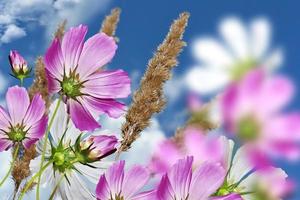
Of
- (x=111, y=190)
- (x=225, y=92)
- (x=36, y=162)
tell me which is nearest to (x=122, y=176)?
(x=111, y=190)

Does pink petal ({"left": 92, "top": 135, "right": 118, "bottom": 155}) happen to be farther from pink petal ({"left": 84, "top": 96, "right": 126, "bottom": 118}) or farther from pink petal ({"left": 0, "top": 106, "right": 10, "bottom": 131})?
A: pink petal ({"left": 0, "top": 106, "right": 10, "bottom": 131})

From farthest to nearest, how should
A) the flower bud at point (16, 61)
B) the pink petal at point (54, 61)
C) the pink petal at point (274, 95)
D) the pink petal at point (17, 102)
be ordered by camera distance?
1. the flower bud at point (16, 61)
2. the pink petal at point (17, 102)
3. the pink petal at point (54, 61)
4. the pink petal at point (274, 95)

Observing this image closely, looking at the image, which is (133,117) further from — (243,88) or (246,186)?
(243,88)

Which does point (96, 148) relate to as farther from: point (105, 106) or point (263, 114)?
point (263, 114)

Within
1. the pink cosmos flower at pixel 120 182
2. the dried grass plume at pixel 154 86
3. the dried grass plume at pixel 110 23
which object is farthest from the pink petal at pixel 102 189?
the dried grass plume at pixel 110 23

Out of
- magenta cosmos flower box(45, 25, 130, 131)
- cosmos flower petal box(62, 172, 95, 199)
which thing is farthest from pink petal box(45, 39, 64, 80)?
cosmos flower petal box(62, 172, 95, 199)

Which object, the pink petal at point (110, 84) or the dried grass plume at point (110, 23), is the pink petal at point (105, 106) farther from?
the dried grass plume at point (110, 23)

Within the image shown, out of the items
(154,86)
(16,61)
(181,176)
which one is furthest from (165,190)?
(154,86)
